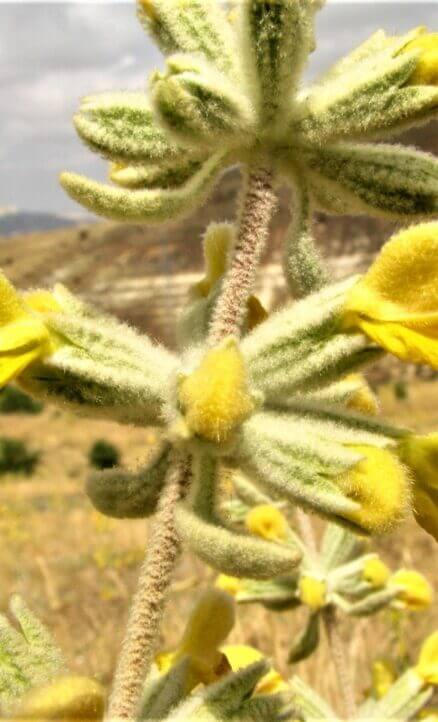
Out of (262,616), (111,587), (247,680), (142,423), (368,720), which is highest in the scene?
(142,423)

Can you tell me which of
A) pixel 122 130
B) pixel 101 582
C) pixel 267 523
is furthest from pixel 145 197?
pixel 101 582

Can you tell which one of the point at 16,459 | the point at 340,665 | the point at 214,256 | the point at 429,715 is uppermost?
the point at 214,256

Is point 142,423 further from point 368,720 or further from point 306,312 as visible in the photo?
point 368,720

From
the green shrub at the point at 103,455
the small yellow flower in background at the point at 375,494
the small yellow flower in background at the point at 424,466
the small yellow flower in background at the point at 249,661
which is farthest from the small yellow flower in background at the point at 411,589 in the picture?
the green shrub at the point at 103,455

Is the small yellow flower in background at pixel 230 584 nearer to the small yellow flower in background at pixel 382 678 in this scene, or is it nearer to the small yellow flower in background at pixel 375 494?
the small yellow flower in background at pixel 382 678

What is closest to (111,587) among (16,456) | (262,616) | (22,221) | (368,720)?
(262,616)

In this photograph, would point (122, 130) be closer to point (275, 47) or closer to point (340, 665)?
point (275, 47)
